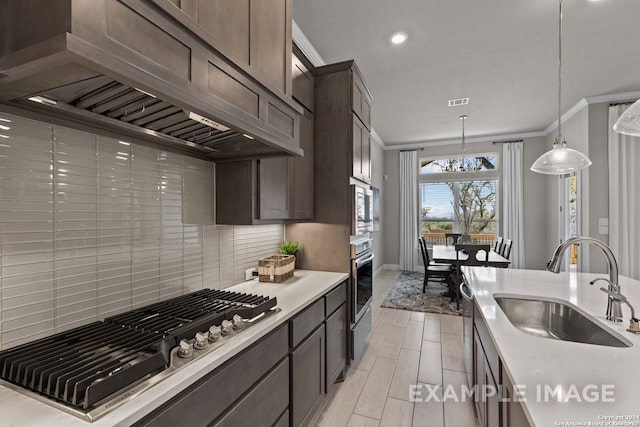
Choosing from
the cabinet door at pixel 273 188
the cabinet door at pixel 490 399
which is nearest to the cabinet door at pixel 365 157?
the cabinet door at pixel 273 188

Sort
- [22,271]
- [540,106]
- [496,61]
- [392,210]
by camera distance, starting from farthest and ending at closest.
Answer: [392,210], [540,106], [496,61], [22,271]

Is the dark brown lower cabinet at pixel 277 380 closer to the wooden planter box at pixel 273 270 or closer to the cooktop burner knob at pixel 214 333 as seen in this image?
the cooktop burner knob at pixel 214 333

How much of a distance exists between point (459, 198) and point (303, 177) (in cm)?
550

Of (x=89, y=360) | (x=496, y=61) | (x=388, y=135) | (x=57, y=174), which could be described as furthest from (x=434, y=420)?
(x=388, y=135)

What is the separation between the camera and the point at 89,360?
0.91 metres

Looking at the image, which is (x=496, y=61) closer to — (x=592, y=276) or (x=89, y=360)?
(x=592, y=276)

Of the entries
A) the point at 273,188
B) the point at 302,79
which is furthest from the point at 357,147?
the point at 273,188

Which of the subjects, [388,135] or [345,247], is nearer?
[345,247]

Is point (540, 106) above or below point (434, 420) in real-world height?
above

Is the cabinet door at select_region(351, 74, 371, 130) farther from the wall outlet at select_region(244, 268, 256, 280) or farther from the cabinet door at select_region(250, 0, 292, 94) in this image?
the wall outlet at select_region(244, 268, 256, 280)

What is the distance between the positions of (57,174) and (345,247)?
74.7 inches

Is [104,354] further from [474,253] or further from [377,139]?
[377,139]

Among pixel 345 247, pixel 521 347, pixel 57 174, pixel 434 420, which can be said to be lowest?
Result: pixel 434 420

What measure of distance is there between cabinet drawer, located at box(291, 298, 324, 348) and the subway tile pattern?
0.68 meters
